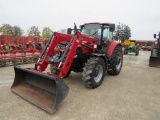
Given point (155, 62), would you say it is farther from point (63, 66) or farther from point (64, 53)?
point (63, 66)

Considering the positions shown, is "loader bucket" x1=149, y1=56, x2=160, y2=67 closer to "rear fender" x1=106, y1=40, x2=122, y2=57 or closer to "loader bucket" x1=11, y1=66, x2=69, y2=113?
"rear fender" x1=106, y1=40, x2=122, y2=57

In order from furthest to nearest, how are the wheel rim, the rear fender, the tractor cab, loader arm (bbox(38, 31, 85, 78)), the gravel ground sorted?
the rear fender → the tractor cab → the wheel rim → loader arm (bbox(38, 31, 85, 78)) → the gravel ground

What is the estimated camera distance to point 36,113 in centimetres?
348

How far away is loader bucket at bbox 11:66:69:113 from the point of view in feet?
11.7

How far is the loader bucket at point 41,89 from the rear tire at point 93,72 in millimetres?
1117

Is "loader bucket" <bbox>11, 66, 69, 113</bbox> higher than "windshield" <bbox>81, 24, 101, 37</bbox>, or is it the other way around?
"windshield" <bbox>81, 24, 101, 37</bbox>

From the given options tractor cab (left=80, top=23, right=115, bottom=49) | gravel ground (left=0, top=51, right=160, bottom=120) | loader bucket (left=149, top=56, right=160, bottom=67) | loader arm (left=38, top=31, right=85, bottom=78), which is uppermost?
tractor cab (left=80, top=23, right=115, bottom=49)

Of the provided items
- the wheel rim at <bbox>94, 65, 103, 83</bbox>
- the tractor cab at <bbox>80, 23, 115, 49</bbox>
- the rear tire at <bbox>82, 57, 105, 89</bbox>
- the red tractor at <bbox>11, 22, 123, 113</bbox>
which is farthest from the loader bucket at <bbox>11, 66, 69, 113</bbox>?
the tractor cab at <bbox>80, 23, 115, 49</bbox>

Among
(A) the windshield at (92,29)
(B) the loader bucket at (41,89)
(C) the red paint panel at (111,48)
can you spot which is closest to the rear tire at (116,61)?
(C) the red paint panel at (111,48)

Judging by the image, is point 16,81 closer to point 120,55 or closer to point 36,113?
point 36,113

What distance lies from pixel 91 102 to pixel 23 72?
2.14 meters

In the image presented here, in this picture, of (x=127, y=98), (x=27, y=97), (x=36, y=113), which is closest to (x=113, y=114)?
(x=127, y=98)

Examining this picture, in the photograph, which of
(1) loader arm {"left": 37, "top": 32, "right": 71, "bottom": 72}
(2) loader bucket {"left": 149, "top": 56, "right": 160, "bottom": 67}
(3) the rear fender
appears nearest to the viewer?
(1) loader arm {"left": 37, "top": 32, "right": 71, "bottom": 72}

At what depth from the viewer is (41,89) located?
4289 mm
